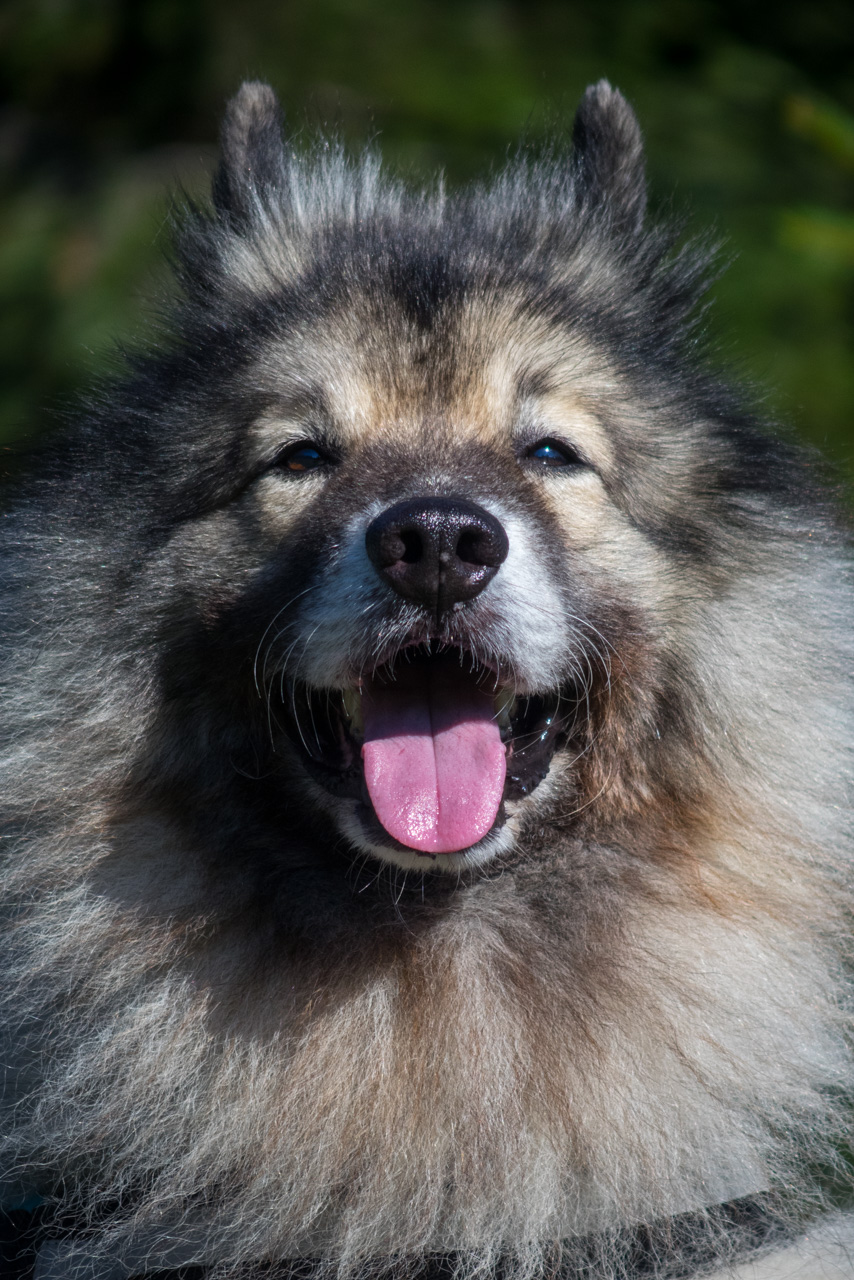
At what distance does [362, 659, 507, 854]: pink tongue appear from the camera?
2645mm

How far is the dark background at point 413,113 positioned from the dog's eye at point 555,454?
287 centimetres

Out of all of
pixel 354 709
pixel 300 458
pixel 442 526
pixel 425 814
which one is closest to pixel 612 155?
pixel 300 458

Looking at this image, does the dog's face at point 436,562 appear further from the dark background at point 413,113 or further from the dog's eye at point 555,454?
the dark background at point 413,113

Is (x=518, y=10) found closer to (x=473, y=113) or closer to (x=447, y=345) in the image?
(x=473, y=113)

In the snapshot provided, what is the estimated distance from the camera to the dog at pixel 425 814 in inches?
108

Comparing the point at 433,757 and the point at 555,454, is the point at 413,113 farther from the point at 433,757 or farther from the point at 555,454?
the point at 433,757

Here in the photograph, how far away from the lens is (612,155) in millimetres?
3469

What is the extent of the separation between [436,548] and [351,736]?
0.53 metres

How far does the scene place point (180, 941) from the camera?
290 cm

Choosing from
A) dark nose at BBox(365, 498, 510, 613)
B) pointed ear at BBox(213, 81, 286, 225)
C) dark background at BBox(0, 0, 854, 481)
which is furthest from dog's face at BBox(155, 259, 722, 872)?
dark background at BBox(0, 0, 854, 481)

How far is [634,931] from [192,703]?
1.10 metres

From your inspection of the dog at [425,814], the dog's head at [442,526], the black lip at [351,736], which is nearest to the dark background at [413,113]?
the dog's head at [442,526]

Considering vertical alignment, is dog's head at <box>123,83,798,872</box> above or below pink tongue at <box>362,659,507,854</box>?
above

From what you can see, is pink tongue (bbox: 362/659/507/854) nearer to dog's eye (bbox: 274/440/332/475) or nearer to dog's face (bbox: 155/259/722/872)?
dog's face (bbox: 155/259/722/872)
